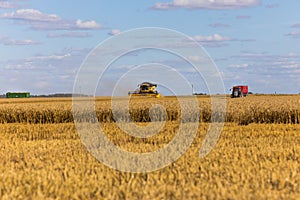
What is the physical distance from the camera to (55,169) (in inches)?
462

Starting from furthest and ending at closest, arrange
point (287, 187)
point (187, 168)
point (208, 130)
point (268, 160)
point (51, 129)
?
point (51, 129)
point (208, 130)
point (268, 160)
point (187, 168)
point (287, 187)

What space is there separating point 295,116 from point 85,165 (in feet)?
57.7

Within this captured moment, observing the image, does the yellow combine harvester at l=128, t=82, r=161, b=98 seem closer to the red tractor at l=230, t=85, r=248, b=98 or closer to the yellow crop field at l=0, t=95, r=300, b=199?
the red tractor at l=230, t=85, r=248, b=98

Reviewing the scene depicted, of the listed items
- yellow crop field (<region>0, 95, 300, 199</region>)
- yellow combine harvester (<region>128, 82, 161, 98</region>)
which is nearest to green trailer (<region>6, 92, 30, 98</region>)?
yellow combine harvester (<region>128, 82, 161, 98</region>)

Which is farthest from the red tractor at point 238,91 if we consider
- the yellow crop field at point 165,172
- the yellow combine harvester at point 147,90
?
the yellow crop field at point 165,172

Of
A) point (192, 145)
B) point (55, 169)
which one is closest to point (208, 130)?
point (192, 145)

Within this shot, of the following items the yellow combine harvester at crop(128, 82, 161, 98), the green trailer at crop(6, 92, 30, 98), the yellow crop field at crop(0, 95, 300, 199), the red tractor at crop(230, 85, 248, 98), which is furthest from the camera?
the green trailer at crop(6, 92, 30, 98)

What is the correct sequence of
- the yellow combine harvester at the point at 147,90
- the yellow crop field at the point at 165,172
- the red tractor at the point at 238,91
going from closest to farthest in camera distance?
the yellow crop field at the point at 165,172 < the yellow combine harvester at the point at 147,90 < the red tractor at the point at 238,91

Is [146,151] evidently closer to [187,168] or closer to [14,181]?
[187,168]

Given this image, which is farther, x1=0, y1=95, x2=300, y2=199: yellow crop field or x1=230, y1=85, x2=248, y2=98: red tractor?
x1=230, y1=85, x2=248, y2=98: red tractor

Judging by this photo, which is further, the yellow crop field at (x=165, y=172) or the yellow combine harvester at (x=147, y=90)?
the yellow combine harvester at (x=147, y=90)

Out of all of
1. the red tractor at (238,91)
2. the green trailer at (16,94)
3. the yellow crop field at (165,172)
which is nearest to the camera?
the yellow crop field at (165,172)

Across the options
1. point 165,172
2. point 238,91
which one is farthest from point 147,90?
point 165,172

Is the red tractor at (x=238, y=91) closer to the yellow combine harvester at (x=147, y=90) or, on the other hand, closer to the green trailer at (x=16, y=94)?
the yellow combine harvester at (x=147, y=90)
